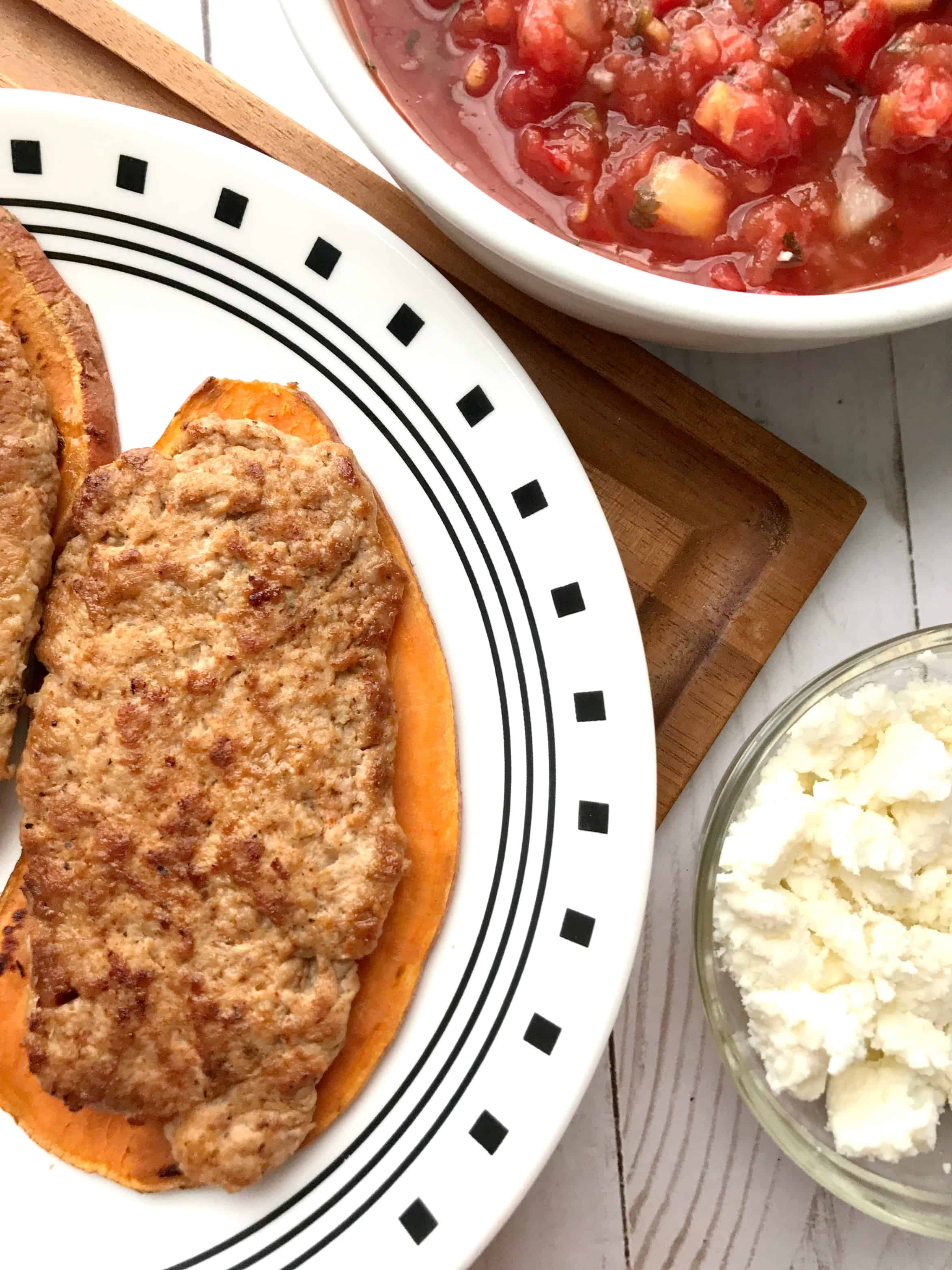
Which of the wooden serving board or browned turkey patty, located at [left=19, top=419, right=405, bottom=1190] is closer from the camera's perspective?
browned turkey patty, located at [left=19, top=419, right=405, bottom=1190]

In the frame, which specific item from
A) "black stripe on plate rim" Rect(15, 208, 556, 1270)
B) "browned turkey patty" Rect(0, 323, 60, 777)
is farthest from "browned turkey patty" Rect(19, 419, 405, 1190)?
"black stripe on plate rim" Rect(15, 208, 556, 1270)

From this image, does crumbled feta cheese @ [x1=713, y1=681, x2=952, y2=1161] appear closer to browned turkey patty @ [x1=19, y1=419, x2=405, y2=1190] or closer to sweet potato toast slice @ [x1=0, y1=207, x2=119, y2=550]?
browned turkey patty @ [x1=19, y1=419, x2=405, y2=1190]

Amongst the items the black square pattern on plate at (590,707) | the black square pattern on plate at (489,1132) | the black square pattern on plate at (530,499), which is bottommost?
the black square pattern on plate at (489,1132)

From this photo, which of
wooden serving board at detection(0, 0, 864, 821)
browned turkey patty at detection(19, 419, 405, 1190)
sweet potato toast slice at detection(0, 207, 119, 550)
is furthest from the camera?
wooden serving board at detection(0, 0, 864, 821)

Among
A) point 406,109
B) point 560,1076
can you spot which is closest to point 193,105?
point 406,109

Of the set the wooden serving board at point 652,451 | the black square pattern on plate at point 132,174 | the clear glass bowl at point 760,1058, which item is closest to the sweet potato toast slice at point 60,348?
the black square pattern on plate at point 132,174

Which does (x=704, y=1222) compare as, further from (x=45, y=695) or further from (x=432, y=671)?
(x=45, y=695)

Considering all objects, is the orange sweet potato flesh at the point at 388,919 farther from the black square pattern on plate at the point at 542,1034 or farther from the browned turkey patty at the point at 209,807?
the black square pattern on plate at the point at 542,1034
